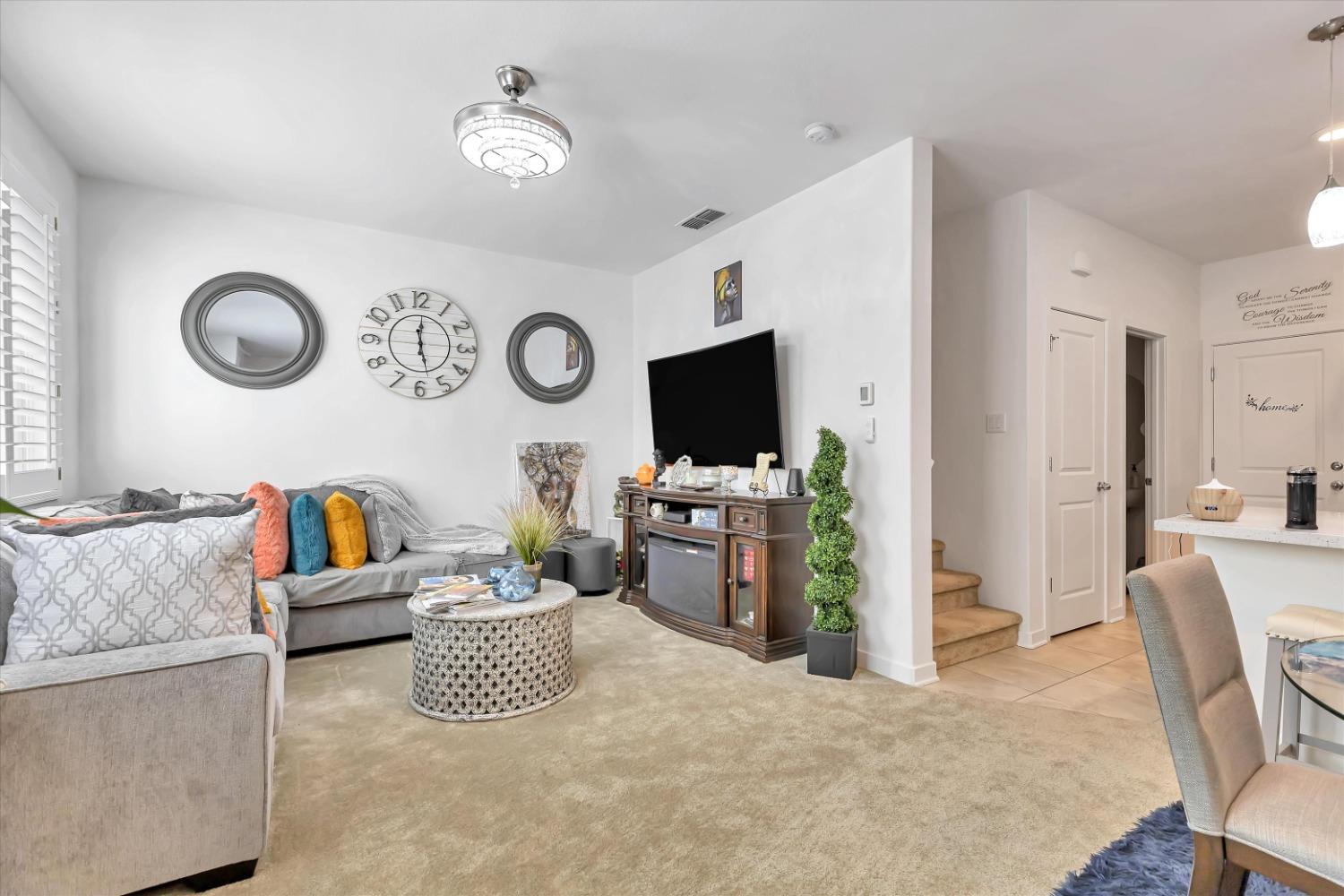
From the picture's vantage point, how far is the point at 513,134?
254 centimetres

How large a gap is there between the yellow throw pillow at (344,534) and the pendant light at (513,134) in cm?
209

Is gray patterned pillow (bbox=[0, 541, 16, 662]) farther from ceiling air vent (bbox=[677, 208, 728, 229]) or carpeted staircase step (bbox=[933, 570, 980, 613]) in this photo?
carpeted staircase step (bbox=[933, 570, 980, 613])

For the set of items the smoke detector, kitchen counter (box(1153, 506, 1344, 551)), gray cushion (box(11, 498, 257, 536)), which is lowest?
kitchen counter (box(1153, 506, 1344, 551))

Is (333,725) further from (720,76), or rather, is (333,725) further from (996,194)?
(996,194)

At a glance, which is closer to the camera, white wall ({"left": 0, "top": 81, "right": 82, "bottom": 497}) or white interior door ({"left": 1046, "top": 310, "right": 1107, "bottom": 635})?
white wall ({"left": 0, "top": 81, "right": 82, "bottom": 497})

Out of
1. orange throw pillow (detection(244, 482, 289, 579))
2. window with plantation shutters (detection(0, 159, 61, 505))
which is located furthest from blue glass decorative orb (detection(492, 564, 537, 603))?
window with plantation shutters (detection(0, 159, 61, 505))

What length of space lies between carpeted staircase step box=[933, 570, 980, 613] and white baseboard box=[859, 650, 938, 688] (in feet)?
1.95

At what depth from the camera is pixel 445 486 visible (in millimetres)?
4652

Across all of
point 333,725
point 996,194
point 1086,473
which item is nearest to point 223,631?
point 333,725

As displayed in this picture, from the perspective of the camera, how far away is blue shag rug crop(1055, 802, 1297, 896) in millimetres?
1585

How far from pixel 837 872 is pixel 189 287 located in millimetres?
4506

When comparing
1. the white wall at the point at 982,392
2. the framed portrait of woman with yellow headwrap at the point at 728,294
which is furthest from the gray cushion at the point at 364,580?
the white wall at the point at 982,392

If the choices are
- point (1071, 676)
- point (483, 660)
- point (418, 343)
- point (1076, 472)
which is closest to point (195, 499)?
point (418, 343)

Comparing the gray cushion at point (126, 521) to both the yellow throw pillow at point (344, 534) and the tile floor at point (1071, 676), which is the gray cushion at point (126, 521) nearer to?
the yellow throw pillow at point (344, 534)
